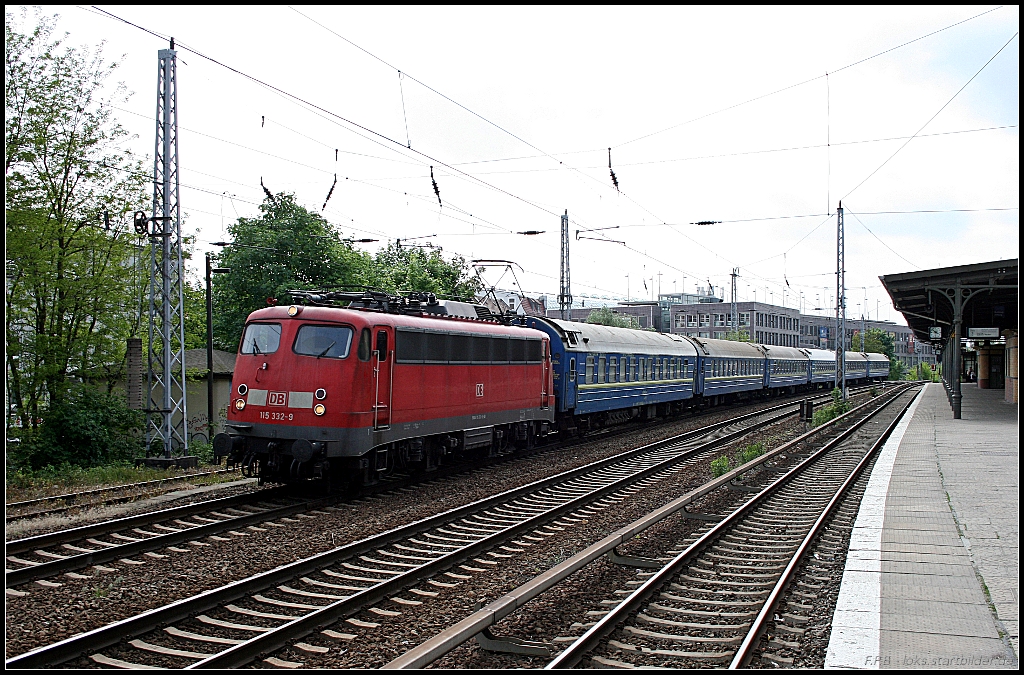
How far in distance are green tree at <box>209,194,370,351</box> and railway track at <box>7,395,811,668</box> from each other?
2222 cm

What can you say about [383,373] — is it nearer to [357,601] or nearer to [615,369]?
[357,601]

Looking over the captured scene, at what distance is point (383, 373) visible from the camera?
525 inches

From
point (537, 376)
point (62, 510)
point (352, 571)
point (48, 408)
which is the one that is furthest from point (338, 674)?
point (48, 408)

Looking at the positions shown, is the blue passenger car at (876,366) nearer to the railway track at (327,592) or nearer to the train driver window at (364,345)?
the railway track at (327,592)

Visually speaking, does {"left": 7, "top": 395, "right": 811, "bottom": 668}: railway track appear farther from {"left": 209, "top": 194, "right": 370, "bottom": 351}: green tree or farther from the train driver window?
{"left": 209, "top": 194, "right": 370, "bottom": 351}: green tree

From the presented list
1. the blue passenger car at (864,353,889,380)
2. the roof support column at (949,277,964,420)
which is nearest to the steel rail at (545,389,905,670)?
the roof support column at (949,277,964,420)

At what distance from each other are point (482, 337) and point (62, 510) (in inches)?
328

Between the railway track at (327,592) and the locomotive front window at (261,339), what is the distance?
4.03 meters

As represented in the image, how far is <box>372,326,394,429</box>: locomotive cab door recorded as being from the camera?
13141 millimetres

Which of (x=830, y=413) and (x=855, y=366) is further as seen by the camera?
(x=855, y=366)

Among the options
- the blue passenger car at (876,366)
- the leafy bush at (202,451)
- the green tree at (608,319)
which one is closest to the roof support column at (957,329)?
the leafy bush at (202,451)

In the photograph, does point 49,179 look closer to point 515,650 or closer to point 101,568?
point 101,568

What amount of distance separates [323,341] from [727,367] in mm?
31502

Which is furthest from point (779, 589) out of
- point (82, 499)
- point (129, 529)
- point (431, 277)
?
point (431, 277)
